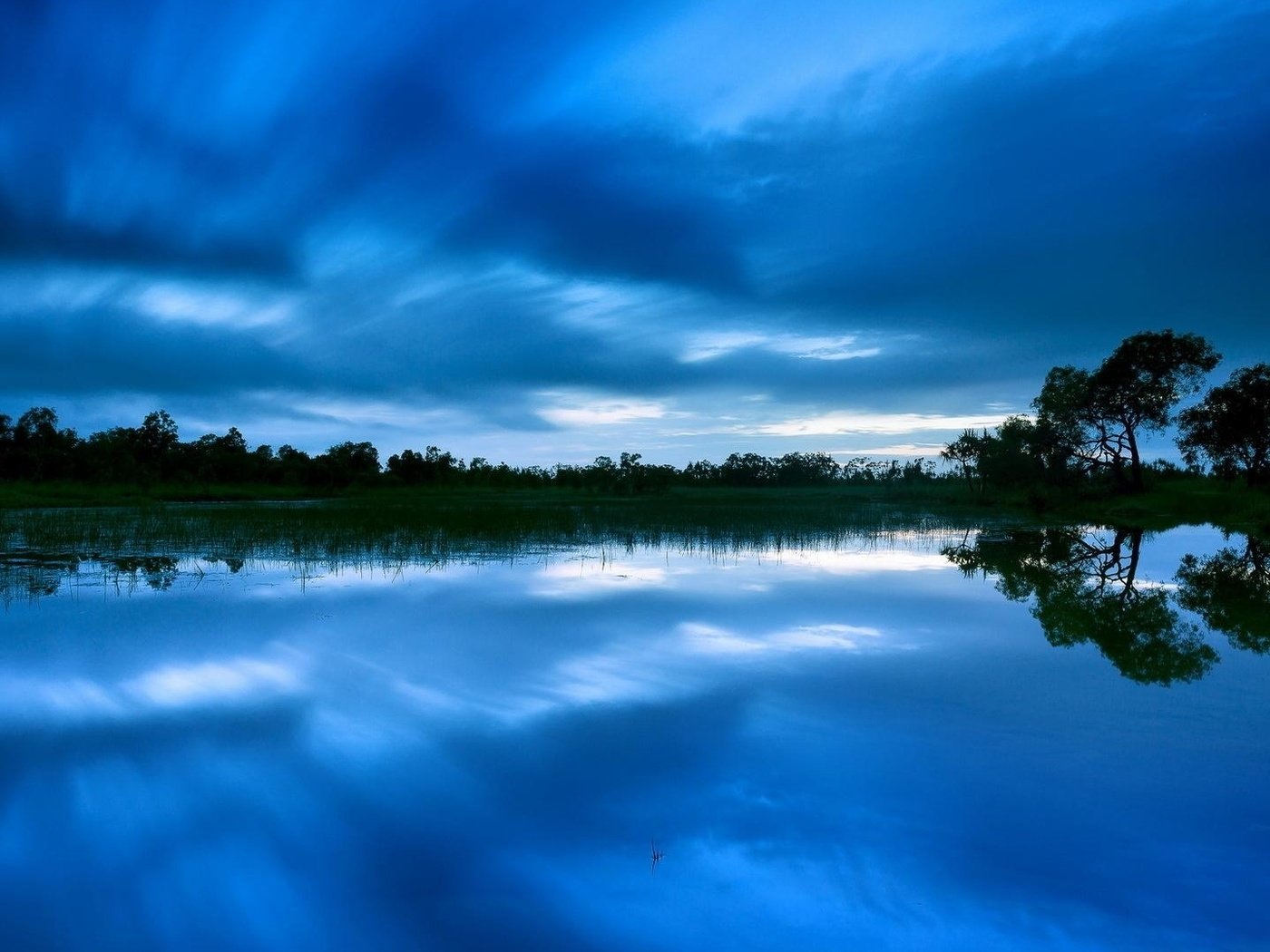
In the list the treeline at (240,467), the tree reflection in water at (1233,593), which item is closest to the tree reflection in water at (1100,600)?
the tree reflection in water at (1233,593)

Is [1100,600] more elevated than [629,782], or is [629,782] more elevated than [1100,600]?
[1100,600]

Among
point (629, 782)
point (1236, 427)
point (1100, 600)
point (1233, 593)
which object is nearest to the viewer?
point (629, 782)

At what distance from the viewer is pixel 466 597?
487 inches

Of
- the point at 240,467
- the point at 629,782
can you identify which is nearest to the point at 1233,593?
the point at 629,782

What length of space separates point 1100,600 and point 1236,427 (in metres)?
31.8

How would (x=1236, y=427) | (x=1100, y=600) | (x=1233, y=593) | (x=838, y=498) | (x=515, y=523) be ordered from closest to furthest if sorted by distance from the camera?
1. (x=1100, y=600)
2. (x=1233, y=593)
3. (x=515, y=523)
4. (x=1236, y=427)
5. (x=838, y=498)

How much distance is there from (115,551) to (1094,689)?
19.7 meters

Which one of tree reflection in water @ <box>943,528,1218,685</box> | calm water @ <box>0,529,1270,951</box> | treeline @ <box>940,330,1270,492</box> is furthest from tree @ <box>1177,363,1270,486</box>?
calm water @ <box>0,529,1270,951</box>

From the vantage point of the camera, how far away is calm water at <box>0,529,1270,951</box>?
386 centimetres

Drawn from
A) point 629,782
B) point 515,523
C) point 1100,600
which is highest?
point 515,523

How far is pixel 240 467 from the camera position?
2783 inches

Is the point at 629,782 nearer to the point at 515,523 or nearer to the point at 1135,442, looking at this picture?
the point at 515,523

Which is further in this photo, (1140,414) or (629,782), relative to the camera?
(1140,414)

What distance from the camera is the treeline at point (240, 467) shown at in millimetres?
57438
